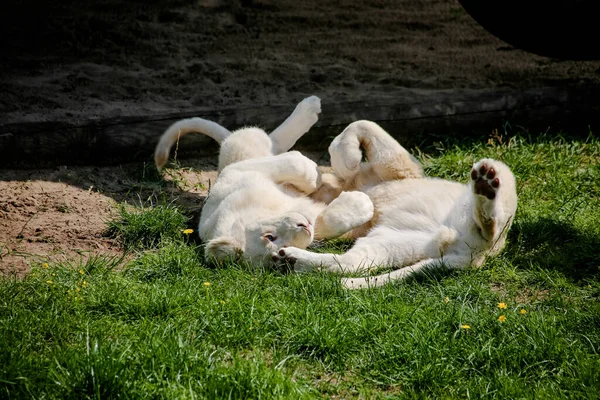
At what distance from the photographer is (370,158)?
5.43m

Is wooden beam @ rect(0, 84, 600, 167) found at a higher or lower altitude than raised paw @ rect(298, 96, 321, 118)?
lower

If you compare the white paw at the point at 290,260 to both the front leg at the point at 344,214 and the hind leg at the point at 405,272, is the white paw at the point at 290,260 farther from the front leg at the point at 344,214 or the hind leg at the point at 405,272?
the front leg at the point at 344,214

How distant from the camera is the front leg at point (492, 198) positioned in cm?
429

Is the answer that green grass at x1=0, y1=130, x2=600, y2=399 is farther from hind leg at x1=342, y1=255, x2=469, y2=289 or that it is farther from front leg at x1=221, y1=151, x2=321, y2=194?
front leg at x1=221, y1=151, x2=321, y2=194

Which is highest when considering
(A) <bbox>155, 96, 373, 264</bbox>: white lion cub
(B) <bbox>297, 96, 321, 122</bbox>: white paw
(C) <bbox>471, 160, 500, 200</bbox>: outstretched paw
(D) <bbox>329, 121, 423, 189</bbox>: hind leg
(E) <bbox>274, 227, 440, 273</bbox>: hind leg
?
(C) <bbox>471, 160, 500, 200</bbox>: outstretched paw

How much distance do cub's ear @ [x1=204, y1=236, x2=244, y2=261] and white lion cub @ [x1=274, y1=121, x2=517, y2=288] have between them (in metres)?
0.27

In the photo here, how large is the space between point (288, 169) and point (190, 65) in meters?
2.95

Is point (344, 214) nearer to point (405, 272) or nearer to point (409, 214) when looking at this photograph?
point (409, 214)

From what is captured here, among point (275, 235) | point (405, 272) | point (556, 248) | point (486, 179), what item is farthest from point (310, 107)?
point (556, 248)

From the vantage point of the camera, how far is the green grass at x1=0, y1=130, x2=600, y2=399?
3.31 meters

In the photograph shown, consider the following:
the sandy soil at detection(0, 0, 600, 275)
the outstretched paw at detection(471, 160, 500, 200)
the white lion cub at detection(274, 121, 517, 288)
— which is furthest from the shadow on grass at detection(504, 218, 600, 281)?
the sandy soil at detection(0, 0, 600, 275)

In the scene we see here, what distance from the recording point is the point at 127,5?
28.6ft

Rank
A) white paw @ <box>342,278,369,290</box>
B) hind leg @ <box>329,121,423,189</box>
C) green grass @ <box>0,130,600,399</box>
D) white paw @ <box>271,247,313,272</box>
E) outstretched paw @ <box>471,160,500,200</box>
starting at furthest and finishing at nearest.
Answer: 1. hind leg @ <box>329,121,423,189</box>
2. white paw @ <box>271,247,313,272</box>
3. white paw @ <box>342,278,369,290</box>
4. outstretched paw @ <box>471,160,500,200</box>
5. green grass @ <box>0,130,600,399</box>

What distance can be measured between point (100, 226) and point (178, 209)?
0.58 meters
